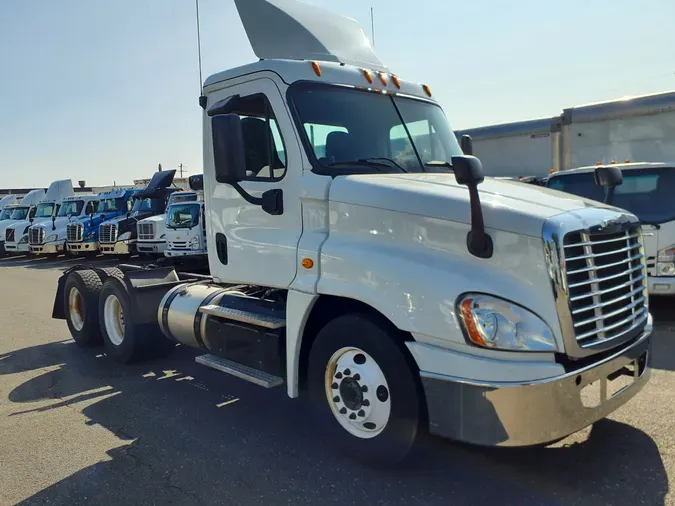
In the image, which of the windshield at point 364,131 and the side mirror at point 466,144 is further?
the side mirror at point 466,144

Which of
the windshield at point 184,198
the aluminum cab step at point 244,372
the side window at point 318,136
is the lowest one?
the aluminum cab step at point 244,372

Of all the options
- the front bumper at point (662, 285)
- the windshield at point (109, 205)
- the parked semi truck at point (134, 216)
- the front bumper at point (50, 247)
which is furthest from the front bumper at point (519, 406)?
the front bumper at point (50, 247)

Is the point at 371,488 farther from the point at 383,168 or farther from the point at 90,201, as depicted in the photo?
the point at 90,201

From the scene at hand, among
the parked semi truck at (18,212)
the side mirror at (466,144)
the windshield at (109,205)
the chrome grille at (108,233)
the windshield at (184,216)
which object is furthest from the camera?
the parked semi truck at (18,212)

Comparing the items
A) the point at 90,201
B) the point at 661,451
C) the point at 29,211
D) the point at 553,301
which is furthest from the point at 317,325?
the point at 29,211

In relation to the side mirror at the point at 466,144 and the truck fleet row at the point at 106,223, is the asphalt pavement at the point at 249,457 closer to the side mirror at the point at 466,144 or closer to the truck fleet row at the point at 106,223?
the side mirror at the point at 466,144

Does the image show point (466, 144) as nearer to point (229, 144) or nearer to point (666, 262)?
point (229, 144)

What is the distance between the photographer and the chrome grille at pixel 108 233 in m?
21.2

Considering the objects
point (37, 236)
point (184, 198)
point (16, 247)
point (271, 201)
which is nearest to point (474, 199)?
point (271, 201)

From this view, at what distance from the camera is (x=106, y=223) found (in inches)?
843

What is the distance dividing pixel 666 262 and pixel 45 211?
24.9 metres

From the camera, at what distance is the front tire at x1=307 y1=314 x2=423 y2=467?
3.54m

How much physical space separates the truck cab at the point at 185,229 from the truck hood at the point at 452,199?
45.7ft

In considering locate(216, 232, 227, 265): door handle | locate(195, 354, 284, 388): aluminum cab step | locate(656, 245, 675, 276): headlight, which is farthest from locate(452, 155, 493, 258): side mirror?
locate(656, 245, 675, 276): headlight
